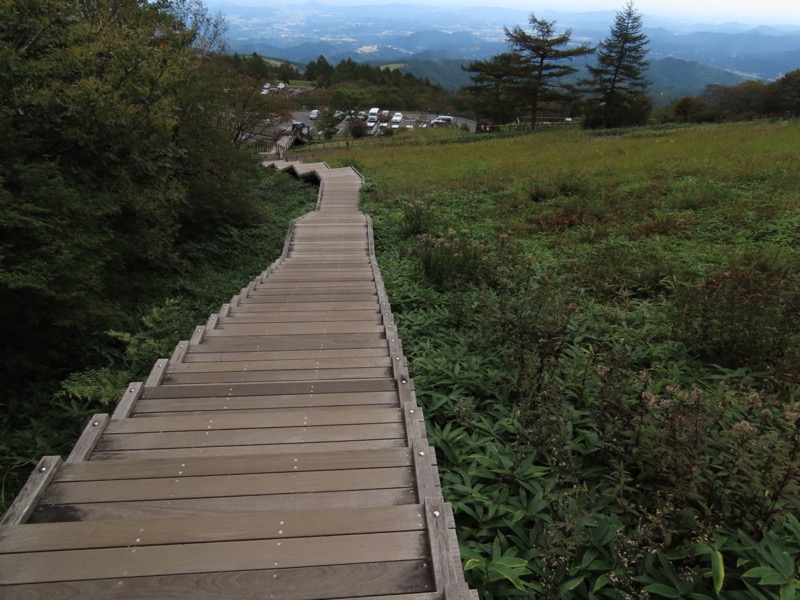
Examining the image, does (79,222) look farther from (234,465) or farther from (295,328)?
(234,465)

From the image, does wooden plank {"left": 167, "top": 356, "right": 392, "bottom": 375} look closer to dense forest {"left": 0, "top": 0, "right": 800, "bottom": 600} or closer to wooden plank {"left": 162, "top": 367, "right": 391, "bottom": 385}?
wooden plank {"left": 162, "top": 367, "right": 391, "bottom": 385}

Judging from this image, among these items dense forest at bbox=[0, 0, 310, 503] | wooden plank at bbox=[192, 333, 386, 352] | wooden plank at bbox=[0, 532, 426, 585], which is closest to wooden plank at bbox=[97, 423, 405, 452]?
wooden plank at bbox=[0, 532, 426, 585]

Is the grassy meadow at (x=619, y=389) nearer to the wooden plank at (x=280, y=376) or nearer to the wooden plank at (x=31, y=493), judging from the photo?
the wooden plank at (x=280, y=376)

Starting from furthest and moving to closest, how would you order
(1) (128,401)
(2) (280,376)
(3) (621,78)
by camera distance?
(3) (621,78), (2) (280,376), (1) (128,401)

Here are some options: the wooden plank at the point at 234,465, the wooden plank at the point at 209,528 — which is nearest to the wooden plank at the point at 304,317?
the wooden plank at the point at 234,465

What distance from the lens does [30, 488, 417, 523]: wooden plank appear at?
6.91 feet

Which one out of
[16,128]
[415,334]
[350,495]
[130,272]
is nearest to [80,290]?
[16,128]

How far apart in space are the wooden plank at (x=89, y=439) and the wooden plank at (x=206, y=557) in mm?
728

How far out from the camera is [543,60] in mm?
32844

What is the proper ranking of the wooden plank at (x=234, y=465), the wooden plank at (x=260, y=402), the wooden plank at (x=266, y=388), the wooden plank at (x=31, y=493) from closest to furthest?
1. the wooden plank at (x=31, y=493)
2. the wooden plank at (x=234, y=465)
3. the wooden plank at (x=260, y=402)
4. the wooden plank at (x=266, y=388)

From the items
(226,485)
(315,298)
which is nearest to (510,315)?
(315,298)

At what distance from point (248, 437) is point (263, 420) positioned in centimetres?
18

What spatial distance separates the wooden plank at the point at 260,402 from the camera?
10.2 feet

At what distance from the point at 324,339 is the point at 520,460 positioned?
7.07 ft
